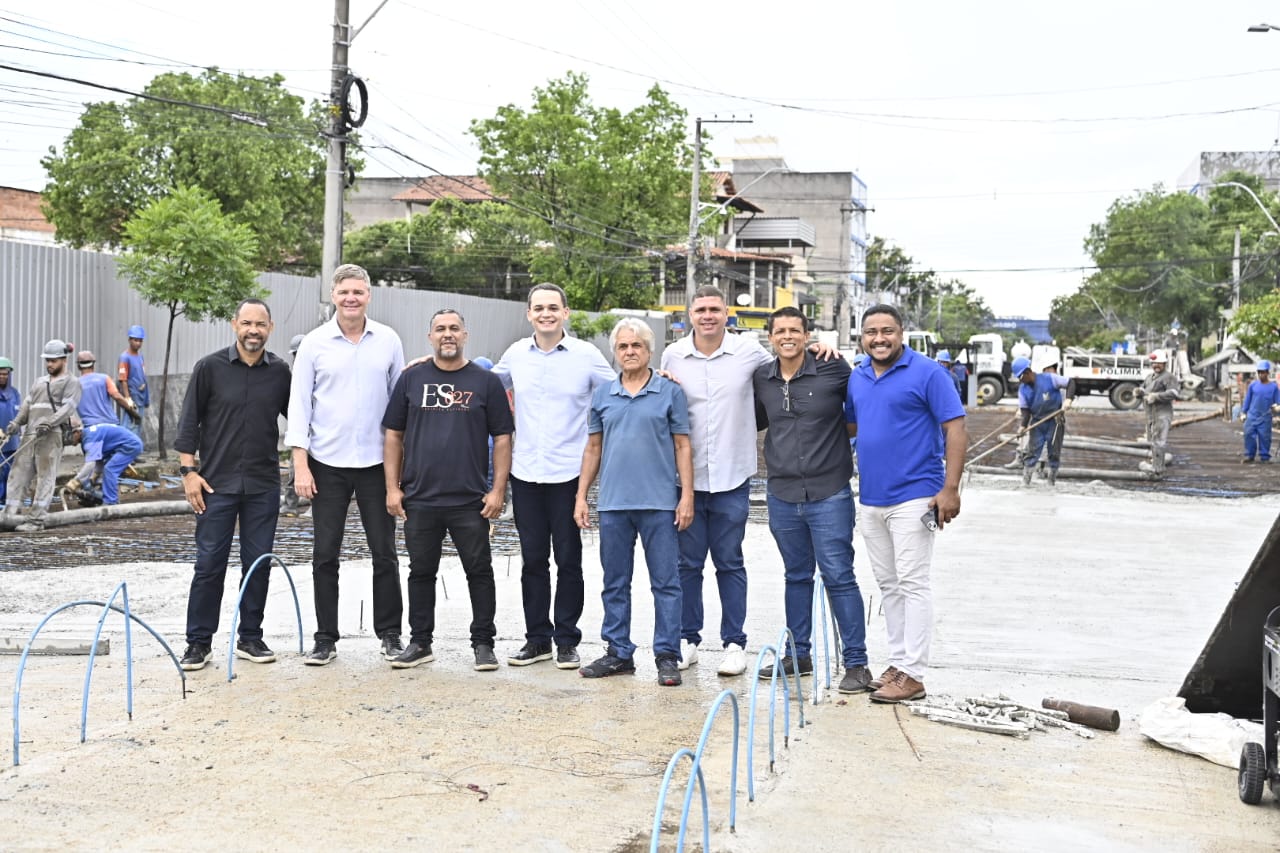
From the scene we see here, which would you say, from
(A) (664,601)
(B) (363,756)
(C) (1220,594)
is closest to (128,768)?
(B) (363,756)

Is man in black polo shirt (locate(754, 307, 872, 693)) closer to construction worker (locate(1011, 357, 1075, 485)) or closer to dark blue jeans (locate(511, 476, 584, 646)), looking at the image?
dark blue jeans (locate(511, 476, 584, 646))

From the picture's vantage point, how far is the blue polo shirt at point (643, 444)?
707 cm

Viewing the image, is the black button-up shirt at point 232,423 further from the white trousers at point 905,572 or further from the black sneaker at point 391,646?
the white trousers at point 905,572

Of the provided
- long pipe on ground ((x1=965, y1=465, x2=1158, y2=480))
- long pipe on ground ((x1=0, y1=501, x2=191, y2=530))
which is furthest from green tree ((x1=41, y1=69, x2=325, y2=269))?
long pipe on ground ((x1=0, y1=501, x2=191, y2=530))

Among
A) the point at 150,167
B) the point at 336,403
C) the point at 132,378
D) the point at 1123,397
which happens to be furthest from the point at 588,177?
the point at 336,403

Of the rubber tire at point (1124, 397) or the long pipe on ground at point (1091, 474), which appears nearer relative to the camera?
the long pipe on ground at point (1091, 474)

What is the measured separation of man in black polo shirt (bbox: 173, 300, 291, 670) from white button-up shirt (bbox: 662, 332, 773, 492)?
219cm

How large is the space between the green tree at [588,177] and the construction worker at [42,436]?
36363mm

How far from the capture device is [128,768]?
17.8 ft

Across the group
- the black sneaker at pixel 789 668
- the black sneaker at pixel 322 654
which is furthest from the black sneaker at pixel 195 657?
the black sneaker at pixel 789 668

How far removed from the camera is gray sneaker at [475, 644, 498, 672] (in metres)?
7.30

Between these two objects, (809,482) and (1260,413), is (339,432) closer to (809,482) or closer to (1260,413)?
(809,482)

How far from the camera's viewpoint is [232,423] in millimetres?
7395

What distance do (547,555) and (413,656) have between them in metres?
0.89
